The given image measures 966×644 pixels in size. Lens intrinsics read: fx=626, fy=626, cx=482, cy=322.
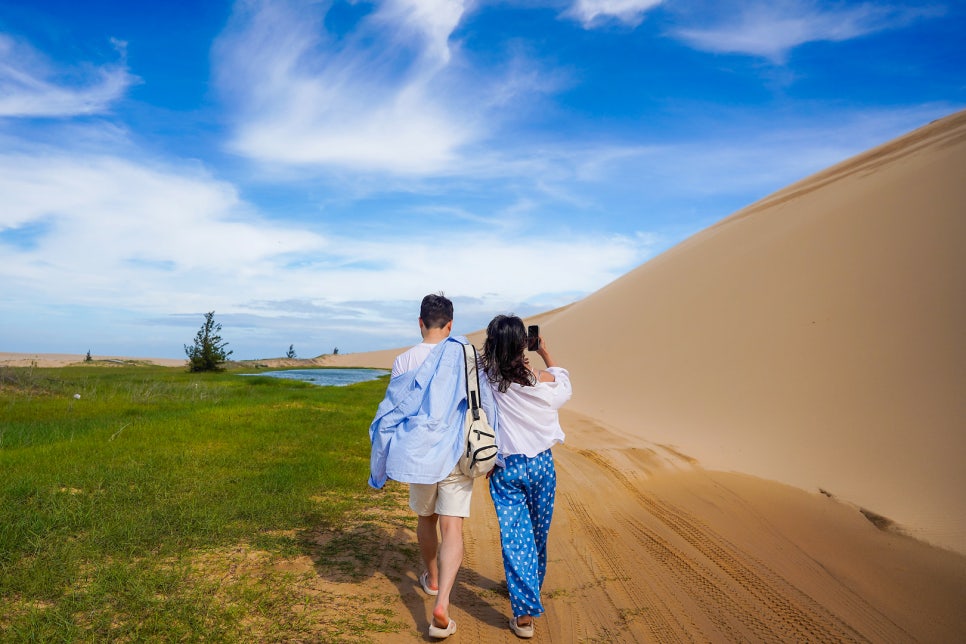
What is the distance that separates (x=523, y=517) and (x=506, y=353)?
1110 mm

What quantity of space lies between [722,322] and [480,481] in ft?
29.1

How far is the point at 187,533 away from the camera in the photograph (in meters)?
5.38

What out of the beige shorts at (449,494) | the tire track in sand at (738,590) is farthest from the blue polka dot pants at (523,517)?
the tire track in sand at (738,590)

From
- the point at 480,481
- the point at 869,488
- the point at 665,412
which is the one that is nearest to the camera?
the point at 869,488

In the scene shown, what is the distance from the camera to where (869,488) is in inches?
291

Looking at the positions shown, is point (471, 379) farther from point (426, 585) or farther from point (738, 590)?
point (738, 590)

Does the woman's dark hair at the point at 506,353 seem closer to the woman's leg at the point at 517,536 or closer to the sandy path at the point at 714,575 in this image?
the woman's leg at the point at 517,536

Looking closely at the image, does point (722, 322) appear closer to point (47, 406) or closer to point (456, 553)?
point (456, 553)

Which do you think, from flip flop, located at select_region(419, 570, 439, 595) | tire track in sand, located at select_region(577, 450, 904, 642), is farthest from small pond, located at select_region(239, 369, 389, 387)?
flip flop, located at select_region(419, 570, 439, 595)

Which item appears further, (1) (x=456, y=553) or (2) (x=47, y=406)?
(2) (x=47, y=406)

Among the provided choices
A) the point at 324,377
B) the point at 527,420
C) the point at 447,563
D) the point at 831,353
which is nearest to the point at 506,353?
the point at 527,420

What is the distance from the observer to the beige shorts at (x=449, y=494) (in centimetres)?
402

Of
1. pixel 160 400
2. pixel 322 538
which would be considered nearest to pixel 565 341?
pixel 160 400

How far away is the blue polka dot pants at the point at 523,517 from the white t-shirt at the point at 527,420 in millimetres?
79
